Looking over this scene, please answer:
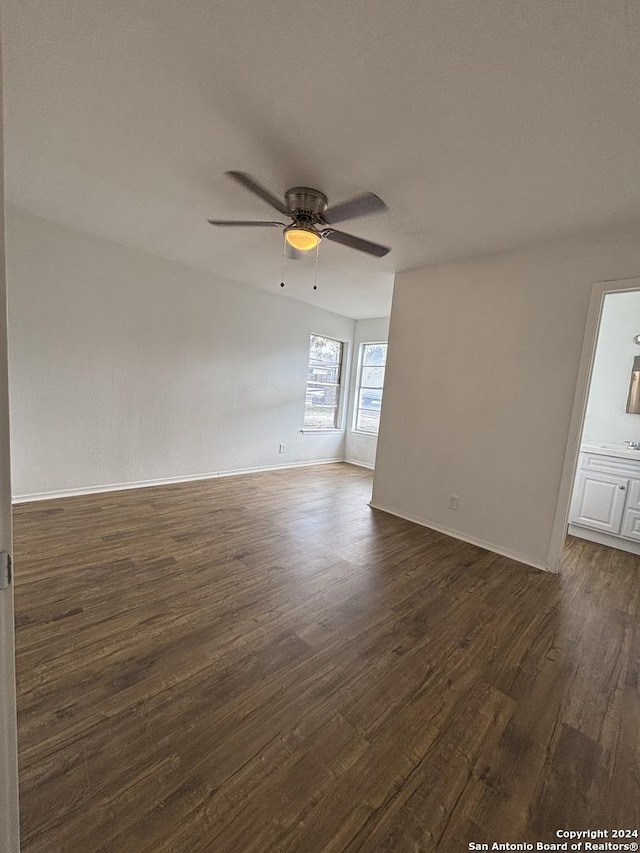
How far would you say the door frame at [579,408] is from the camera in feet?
8.31

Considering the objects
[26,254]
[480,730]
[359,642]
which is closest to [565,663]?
[480,730]

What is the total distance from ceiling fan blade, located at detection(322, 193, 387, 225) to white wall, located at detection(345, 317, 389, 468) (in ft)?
12.8

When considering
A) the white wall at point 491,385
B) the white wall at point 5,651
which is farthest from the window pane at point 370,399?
the white wall at point 5,651

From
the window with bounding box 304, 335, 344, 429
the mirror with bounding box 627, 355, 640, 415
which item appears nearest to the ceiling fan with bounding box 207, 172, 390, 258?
the mirror with bounding box 627, 355, 640, 415

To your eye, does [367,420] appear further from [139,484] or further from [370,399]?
[139,484]

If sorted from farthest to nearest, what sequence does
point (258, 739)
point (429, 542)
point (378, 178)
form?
point (429, 542)
point (378, 178)
point (258, 739)

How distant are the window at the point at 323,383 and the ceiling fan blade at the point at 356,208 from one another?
11.7ft

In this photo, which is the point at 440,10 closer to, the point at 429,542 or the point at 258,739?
the point at 258,739

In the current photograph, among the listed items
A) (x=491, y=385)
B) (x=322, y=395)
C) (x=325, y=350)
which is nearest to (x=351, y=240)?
(x=491, y=385)

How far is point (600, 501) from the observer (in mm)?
3344

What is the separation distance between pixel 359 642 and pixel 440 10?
8.64ft

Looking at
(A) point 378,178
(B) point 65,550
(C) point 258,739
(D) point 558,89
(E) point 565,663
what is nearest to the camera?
(C) point 258,739

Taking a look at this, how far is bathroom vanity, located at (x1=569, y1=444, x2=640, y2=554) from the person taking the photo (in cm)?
315

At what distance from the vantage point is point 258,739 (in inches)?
51.8
